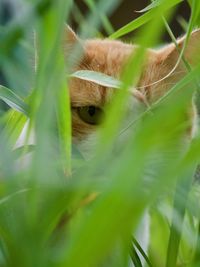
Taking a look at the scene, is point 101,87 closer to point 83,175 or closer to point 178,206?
point 178,206

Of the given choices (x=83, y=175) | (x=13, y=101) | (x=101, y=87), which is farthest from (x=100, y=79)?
(x=101, y=87)

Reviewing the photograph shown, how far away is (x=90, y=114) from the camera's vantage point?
103cm

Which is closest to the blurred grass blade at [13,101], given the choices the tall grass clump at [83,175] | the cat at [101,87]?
the tall grass clump at [83,175]

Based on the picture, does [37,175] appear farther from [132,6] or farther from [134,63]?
[132,6]

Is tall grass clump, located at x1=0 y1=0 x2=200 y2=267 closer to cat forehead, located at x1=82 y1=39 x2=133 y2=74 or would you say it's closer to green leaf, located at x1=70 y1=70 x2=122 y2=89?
green leaf, located at x1=70 y1=70 x2=122 y2=89

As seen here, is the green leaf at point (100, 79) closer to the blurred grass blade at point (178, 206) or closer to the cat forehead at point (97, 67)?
the blurred grass blade at point (178, 206)

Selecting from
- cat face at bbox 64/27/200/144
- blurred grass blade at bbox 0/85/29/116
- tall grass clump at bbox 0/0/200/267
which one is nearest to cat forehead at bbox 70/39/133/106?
cat face at bbox 64/27/200/144

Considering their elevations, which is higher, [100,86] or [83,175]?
[100,86]

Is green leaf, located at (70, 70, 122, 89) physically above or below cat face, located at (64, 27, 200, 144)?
below

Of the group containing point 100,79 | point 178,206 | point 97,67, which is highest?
point 97,67

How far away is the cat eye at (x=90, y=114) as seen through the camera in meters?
1.03

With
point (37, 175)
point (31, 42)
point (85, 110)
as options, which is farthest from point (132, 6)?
point (37, 175)

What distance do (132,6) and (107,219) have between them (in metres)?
2.16

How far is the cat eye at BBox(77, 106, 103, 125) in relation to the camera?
3.39 ft
